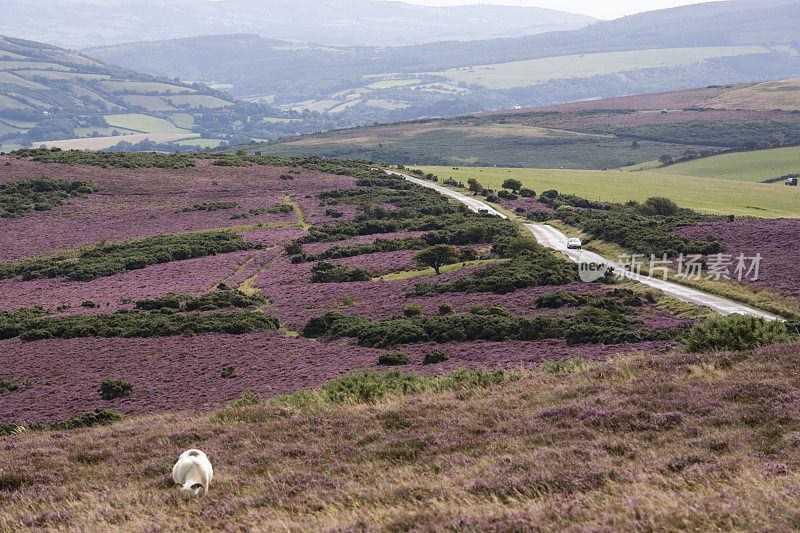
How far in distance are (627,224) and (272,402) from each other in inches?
2312

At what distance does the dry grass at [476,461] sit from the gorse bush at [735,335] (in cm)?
362

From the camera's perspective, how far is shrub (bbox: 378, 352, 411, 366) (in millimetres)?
33375

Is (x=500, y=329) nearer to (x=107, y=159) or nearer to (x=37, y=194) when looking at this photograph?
(x=37, y=194)

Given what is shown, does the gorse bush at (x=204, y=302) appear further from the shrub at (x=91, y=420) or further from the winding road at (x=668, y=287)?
the winding road at (x=668, y=287)

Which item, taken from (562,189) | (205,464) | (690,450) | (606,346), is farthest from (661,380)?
(562,189)

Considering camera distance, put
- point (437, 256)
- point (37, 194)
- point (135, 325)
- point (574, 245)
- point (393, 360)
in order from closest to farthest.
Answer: point (393, 360) < point (135, 325) < point (437, 256) < point (574, 245) < point (37, 194)

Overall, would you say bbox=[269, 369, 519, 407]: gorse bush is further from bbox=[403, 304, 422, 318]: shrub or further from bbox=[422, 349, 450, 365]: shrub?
bbox=[403, 304, 422, 318]: shrub

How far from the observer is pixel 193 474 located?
13.5 metres

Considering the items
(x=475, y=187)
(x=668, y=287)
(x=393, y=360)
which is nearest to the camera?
(x=393, y=360)

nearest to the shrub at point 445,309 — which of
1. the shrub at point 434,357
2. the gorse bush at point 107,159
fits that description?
the shrub at point 434,357

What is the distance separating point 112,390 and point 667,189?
105967 mm

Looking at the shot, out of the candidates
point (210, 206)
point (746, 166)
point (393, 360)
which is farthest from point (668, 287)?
point (746, 166)

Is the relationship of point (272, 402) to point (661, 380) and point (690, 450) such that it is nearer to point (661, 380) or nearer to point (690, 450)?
point (661, 380)

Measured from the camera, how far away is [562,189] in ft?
407
